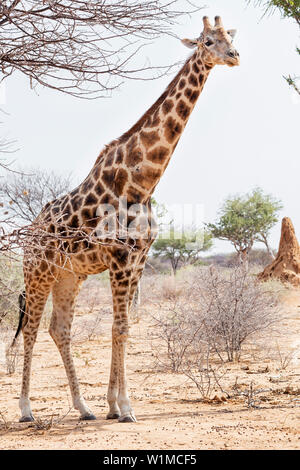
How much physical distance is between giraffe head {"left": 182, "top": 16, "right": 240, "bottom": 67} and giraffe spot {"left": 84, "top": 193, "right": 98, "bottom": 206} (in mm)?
1481

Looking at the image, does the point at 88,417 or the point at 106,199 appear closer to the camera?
the point at 88,417

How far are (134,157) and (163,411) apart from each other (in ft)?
7.02

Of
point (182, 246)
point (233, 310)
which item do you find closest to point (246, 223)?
point (182, 246)

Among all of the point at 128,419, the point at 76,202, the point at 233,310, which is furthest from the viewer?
the point at 233,310

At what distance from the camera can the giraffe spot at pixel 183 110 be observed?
4.77 m

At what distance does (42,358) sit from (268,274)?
28.8 feet

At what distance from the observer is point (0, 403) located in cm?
552

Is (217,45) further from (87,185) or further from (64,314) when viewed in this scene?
(64,314)

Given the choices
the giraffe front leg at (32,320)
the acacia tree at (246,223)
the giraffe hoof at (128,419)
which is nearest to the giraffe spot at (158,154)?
the giraffe front leg at (32,320)

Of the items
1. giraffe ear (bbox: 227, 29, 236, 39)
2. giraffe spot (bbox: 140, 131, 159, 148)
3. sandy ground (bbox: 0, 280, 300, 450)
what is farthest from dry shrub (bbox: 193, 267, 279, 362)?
giraffe ear (bbox: 227, 29, 236, 39)

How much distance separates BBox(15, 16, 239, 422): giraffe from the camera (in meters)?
4.57

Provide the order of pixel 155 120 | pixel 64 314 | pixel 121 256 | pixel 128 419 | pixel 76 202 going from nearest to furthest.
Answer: pixel 128 419 → pixel 121 256 → pixel 155 120 → pixel 76 202 → pixel 64 314

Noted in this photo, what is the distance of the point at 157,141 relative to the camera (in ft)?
15.8

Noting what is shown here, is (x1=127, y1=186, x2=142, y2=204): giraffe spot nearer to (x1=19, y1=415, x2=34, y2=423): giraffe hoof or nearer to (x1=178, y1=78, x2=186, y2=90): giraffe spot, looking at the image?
(x1=178, y1=78, x2=186, y2=90): giraffe spot
